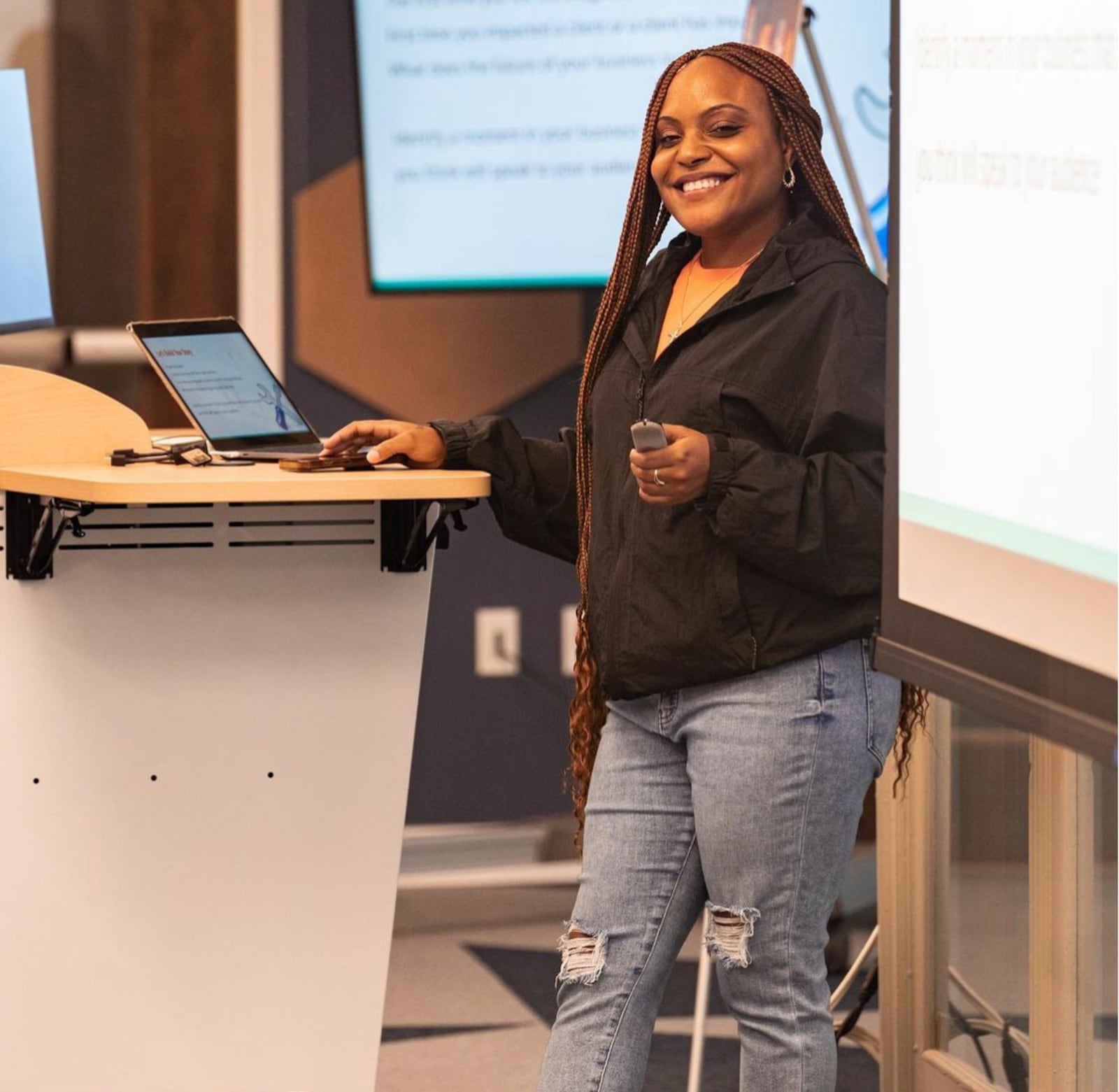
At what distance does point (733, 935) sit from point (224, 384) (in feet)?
2.89

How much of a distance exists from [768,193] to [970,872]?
3.29ft

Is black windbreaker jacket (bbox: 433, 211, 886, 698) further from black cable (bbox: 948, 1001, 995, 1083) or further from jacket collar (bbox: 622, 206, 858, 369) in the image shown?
black cable (bbox: 948, 1001, 995, 1083)

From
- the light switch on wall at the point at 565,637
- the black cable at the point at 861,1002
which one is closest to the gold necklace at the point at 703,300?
the black cable at the point at 861,1002

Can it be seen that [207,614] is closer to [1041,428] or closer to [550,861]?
[1041,428]

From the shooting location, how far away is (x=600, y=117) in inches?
134

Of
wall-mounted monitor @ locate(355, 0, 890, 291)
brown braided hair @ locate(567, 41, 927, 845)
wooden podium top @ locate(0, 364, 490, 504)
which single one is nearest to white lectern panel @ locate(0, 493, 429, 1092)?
wooden podium top @ locate(0, 364, 490, 504)

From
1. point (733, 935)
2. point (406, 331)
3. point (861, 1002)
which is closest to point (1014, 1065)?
point (861, 1002)

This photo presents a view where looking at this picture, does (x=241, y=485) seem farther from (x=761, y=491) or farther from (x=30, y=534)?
(x=761, y=491)

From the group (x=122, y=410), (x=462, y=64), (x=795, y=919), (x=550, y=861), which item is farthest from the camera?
(x=550, y=861)

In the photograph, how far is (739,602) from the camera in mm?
1671

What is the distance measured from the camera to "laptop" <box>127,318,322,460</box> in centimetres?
204

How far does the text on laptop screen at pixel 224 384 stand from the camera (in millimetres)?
2039

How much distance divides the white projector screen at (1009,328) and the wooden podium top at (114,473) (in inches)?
23.0

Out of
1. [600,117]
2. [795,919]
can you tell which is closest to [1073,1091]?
[795,919]
